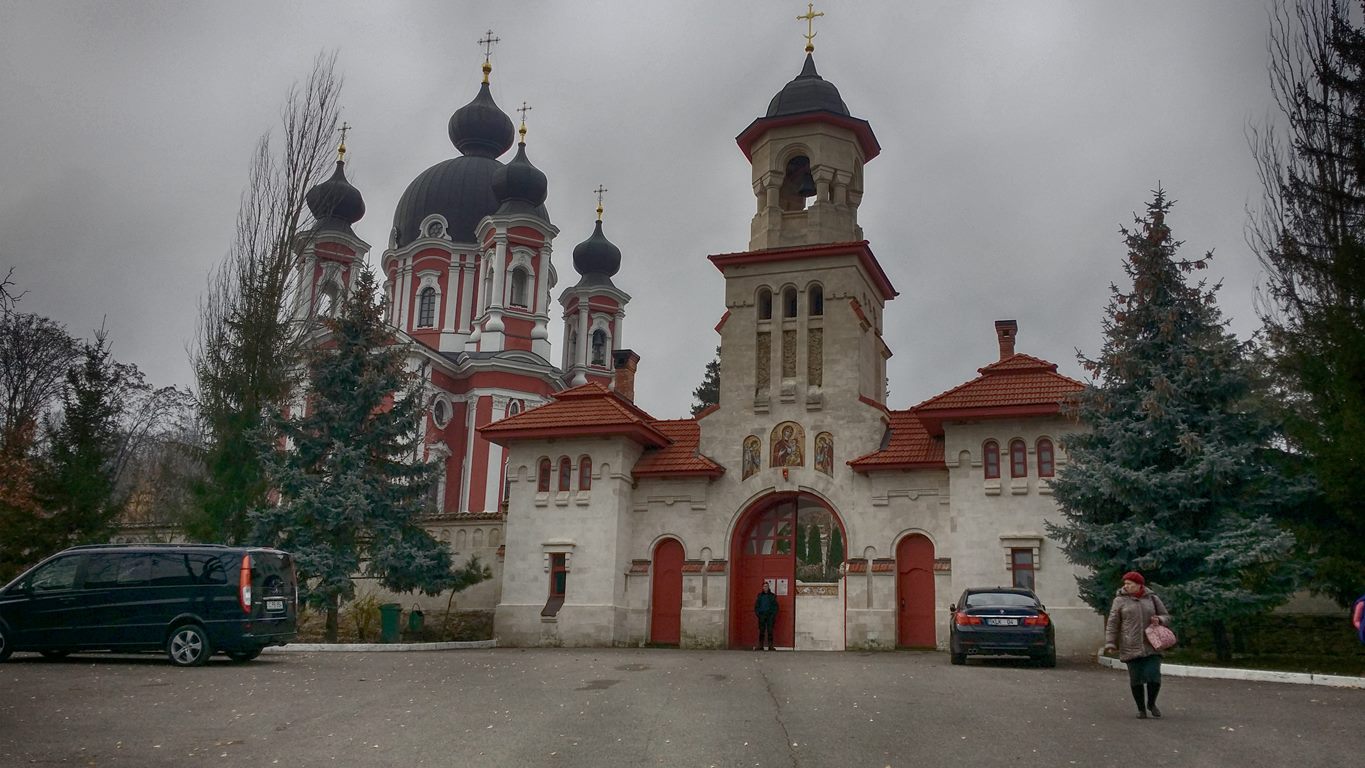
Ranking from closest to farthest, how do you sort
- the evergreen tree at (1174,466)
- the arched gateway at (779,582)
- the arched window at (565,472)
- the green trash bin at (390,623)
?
the evergreen tree at (1174,466)
the green trash bin at (390,623)
the arched gateway at (779,582)
the arched window at (565,472)

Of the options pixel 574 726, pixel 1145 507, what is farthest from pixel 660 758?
pixel 1145 507

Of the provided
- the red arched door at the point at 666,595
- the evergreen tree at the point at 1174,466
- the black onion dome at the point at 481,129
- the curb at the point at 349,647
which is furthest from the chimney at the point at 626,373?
the black onion dome at the point at 481,129

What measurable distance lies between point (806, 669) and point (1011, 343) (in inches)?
567

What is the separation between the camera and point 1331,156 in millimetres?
20609

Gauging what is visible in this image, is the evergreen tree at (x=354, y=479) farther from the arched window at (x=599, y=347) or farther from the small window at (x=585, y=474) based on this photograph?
the arched window at (x=599, y=347)

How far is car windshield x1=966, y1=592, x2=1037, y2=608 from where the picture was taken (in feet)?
59.0

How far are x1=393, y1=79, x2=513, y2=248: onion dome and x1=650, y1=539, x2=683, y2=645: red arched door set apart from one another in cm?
2912

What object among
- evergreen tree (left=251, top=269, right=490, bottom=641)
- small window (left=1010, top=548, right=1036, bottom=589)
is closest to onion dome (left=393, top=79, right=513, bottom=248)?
evergreen tree (left=251, top=269, right=490, bottom=641)

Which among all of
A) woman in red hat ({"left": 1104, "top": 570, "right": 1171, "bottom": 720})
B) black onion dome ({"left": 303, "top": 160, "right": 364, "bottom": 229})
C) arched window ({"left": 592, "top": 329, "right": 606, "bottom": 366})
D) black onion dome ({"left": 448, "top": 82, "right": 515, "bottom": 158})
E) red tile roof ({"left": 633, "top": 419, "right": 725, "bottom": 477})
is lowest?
woman in red hat ({"left": 1104, "top": 570, "right": 1171, "bottom": 720})

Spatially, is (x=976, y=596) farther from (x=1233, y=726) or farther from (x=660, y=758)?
(x=660, y=758)

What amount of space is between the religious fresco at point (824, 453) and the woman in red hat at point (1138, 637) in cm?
1540

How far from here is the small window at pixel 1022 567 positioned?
23.7 metres

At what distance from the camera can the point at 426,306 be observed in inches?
2068

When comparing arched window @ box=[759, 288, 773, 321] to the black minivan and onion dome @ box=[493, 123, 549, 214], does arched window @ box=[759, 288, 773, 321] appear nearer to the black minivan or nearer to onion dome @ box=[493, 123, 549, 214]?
the black minivan
